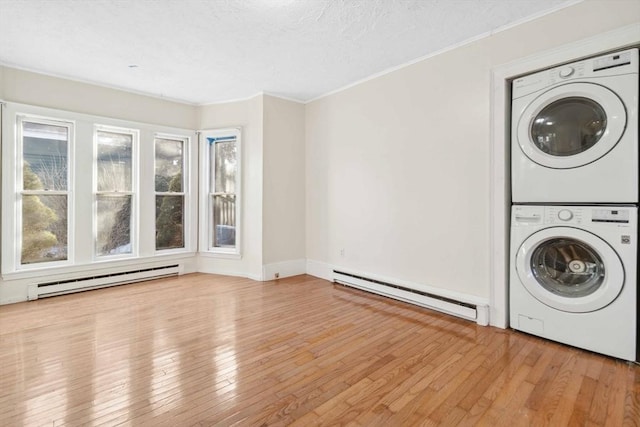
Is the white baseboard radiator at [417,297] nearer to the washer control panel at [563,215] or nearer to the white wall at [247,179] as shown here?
the washer control panel at [563,215]

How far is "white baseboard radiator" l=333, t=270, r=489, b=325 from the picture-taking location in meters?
2.88

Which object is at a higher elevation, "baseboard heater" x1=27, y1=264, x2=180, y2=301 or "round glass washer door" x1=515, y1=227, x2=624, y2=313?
"round glass washer door" x1=515, y1=227, x2=624, y2=313

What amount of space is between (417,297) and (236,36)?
10.4 feet

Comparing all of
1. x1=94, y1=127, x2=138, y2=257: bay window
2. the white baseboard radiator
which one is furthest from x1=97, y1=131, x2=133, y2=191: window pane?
the white baseboard radiator

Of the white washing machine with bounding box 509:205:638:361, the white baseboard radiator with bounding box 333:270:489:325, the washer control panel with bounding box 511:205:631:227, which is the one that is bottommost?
the white baseboard radiator with bounding box 333:270:489:325

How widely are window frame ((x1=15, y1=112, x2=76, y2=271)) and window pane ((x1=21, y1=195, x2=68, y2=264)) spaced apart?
0.05 metres

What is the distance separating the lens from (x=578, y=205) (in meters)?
2.35

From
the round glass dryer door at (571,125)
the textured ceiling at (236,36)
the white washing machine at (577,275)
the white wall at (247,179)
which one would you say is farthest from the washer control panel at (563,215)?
the white wall at (247,179)

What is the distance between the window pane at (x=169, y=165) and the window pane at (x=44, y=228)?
1193 millimetres

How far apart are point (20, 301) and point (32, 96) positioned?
2.40 m

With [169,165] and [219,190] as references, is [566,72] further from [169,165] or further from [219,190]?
[169,165]

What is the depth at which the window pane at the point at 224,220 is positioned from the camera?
16.2 ft

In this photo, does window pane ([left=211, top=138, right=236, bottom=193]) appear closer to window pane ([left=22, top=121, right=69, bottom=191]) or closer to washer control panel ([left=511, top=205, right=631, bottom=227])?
window pane ([left=22, top=121, right=69, bottom=191])

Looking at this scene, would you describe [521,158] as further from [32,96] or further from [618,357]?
[32,96]
